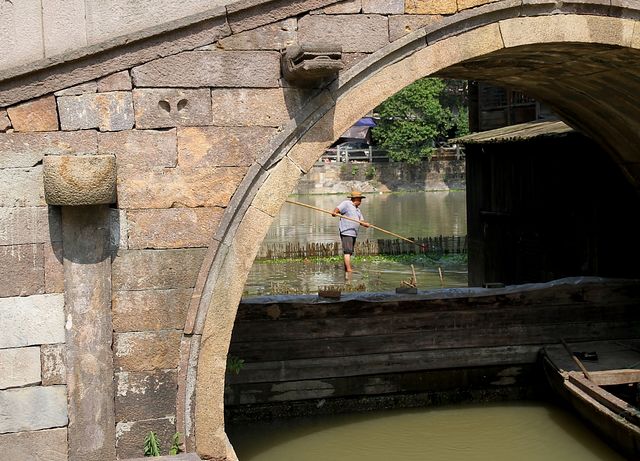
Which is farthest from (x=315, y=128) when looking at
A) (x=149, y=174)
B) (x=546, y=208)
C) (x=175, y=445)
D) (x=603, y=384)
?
(x=546, y=208)

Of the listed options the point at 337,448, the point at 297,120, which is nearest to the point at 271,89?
the point at 297,120

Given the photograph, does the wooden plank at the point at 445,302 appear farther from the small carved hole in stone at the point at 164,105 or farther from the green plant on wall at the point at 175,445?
the small carved hole in stone at the point at 164,105

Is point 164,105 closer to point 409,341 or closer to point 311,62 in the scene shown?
point 311,62

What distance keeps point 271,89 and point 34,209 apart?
1.79 metres

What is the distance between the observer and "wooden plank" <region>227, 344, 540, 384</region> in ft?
28.7

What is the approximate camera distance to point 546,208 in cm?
1173

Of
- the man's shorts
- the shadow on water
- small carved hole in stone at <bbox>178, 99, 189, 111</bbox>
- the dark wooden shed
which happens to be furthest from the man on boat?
small carved hole in stone at <bbox>178, 99, 189, 111</bbox>

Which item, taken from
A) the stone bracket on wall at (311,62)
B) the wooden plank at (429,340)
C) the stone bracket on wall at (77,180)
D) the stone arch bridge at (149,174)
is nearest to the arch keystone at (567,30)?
the stone arch bridge at (149,174)

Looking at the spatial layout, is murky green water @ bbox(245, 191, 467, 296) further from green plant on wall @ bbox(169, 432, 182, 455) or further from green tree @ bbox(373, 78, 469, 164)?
green plant on wall @ bbox(169, 432, 182, 455)

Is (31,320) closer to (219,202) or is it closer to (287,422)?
(219,202)

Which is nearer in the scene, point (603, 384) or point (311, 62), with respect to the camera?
point (311, 62)

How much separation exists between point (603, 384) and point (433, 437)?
181cm

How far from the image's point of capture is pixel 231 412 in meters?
8.70

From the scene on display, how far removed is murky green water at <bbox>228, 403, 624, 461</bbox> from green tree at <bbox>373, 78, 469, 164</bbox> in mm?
32360
